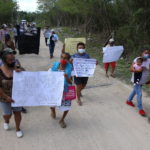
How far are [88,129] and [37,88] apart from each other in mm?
1461

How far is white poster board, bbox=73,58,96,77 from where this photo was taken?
12.5 ft

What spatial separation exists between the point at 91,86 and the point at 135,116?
7.20 feet

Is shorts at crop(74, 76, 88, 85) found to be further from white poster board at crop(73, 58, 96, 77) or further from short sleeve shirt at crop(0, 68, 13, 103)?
short sleeve shirt at crop(0, 68, 13, 103)

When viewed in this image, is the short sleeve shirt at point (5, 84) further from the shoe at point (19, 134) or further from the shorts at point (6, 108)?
the shoe at point (19, 134)

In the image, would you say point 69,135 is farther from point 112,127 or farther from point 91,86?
point 91,86

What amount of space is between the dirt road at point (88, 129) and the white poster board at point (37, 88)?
28.5 inches

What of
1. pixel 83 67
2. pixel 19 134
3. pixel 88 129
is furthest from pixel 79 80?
pixel 19 134

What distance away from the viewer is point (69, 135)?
3.16 m

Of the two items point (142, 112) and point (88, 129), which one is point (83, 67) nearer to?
point (88, 129)

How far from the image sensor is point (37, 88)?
9.46 ft

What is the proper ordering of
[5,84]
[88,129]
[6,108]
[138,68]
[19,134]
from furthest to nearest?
1. [138,68]
2. [88,129]
3. [19,134]
4. [6,108]
5. [5,84]

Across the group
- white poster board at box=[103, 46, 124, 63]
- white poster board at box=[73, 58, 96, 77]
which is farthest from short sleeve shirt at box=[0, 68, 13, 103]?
white poster board at box=[103, 46, 124, 63]

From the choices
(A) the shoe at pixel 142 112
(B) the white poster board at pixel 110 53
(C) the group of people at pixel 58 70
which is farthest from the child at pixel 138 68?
(B) the white poster board at pixel 110 53

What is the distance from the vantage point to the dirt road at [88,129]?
2904 millimetres
